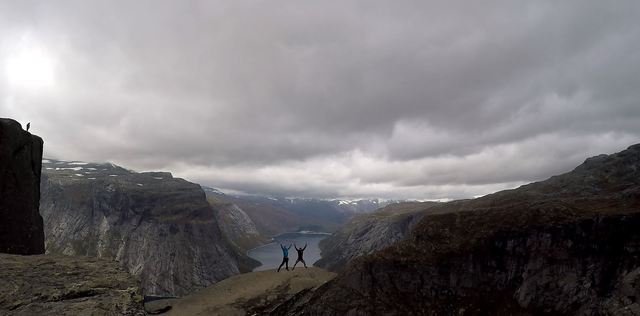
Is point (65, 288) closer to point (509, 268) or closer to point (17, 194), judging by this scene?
point (17, 194)

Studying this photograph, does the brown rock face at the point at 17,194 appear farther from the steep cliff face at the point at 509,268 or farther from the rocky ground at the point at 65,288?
the steep cliff face at the point at 509,268

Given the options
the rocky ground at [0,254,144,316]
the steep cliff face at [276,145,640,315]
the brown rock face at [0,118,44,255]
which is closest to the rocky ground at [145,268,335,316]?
the steep cliff face at [276,145,640,315]

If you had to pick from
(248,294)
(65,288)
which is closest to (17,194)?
(65,288)

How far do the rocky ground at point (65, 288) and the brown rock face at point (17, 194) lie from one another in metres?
14.4

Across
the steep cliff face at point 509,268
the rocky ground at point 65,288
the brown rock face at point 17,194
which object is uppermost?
the brown rock face at point 17,194

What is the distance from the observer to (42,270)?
530 inches

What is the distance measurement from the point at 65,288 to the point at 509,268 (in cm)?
7173

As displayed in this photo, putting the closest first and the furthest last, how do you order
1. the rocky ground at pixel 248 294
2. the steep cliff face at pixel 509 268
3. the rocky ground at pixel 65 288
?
the rocky ground at pixel 65 288 < the rocky ground at pixel 248 294 < the steep cliff face at pixel 509 268

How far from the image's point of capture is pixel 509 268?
219 feet

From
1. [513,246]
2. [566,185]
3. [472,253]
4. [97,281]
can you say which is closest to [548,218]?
[513,246]

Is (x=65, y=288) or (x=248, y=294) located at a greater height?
(x=65, y=288)

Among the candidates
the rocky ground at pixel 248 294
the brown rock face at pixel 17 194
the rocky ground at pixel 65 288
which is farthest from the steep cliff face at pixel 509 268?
the rocky ground at pixel 65 288

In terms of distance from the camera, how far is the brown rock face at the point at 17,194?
2552cm

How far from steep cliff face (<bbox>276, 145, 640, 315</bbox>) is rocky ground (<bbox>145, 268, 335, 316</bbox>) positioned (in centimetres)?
348
